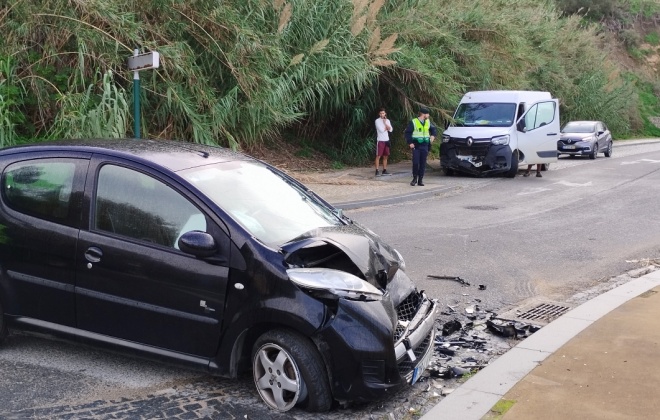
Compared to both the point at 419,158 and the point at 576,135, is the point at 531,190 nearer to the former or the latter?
the point at 419,158

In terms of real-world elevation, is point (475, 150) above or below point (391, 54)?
below

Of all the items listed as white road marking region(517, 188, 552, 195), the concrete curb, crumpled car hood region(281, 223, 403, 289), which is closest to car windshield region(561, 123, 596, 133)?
white road marking region(517, 188, 552, 195)

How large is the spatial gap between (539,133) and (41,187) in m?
17.3

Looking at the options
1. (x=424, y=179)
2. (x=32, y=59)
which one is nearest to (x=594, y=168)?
(x=424, y=179)

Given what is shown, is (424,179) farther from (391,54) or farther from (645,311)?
(645,311)

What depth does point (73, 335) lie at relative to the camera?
5.18 m

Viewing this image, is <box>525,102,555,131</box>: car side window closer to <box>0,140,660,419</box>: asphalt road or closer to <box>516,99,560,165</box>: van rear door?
<box>516,99,560,165</box>: van rear door

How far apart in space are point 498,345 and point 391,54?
14739 millimetres

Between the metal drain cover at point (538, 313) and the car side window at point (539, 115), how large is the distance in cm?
1376

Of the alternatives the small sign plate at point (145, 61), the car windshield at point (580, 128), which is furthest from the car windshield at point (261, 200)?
the car windshield at point (580, 128)

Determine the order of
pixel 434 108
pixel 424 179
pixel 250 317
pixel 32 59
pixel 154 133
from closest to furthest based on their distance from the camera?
pixel 250 317 < pixel 32 59 < pixel 154 133 < pixel 424 179 < pixel 434 108

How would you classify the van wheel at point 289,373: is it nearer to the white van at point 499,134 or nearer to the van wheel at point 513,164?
the white van at point 499,134

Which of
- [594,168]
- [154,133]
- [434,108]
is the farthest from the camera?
[594,168]

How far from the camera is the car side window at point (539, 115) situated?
2056 cm
